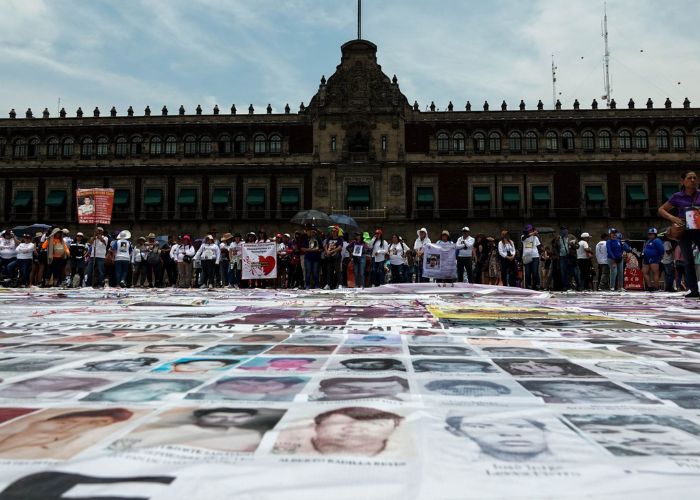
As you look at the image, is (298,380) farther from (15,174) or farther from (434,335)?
(15,174)

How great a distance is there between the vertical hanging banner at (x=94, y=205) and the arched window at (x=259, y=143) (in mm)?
23413

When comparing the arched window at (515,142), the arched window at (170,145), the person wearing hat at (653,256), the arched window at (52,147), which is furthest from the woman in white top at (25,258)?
the arched window at (515,142)

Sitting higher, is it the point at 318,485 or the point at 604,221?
the point at 604,221

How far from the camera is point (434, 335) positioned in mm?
3699

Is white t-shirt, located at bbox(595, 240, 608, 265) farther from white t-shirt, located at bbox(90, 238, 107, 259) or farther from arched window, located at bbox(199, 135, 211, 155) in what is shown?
arched window, located at bbox(199, 135, 211, 155)

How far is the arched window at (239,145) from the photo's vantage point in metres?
36.5

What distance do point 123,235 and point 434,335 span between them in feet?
37.6

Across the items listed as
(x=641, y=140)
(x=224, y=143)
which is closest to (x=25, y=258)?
(x=224, y=143)

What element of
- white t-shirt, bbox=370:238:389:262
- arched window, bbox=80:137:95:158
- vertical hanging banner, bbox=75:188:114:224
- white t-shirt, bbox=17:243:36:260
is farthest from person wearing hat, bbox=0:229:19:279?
arched window, bbox=80:137:95:158

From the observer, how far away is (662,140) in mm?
35406

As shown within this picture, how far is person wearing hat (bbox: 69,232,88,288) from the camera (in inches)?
548

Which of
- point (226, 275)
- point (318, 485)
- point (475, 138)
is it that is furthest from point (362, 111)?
point (318, 485)

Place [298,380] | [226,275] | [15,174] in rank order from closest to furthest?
[298,380] → [226,275] → [15,174]

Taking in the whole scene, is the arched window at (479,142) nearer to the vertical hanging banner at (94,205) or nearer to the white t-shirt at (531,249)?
the white t-shirt at (531,249)
